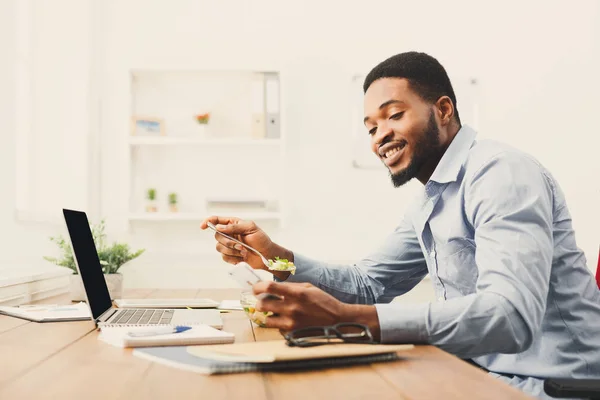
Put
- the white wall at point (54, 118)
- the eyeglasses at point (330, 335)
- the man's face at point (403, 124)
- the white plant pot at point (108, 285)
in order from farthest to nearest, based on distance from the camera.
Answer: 1. the white wall at point (54, 118)
2. the white plant pot at point (108, 285)
3. the man's face at point (403, 124)
4. the eyeglasses at point (330, 335)

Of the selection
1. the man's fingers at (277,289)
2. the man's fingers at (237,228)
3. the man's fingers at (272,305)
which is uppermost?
the man's fingers at (237,228)

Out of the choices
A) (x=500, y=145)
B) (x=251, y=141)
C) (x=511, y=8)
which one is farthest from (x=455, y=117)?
(x=511, y=8)

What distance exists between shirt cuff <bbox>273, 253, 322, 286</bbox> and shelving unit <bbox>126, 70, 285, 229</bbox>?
1609 mm

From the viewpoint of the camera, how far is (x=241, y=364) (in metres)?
0.81

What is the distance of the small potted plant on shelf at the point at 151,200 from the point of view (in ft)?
10.8

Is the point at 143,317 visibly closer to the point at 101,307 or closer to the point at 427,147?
the point at 101,307

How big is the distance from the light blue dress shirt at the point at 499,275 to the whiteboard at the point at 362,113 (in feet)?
5.60

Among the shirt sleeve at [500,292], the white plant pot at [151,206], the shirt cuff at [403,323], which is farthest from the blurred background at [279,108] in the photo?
the shirt cuff at [403,323]

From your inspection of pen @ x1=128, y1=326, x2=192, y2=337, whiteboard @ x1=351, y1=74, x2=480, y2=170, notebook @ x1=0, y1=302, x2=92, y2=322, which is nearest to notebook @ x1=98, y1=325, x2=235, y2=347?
pen @ x1=128, y1=326, x2=192, y2=337

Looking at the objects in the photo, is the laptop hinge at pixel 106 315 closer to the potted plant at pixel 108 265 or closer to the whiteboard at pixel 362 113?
the potted plant at pixel 108 265

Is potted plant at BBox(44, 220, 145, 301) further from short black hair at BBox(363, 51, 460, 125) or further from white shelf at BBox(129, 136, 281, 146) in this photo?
white shelf at BBox(129, 136, 281, 146)

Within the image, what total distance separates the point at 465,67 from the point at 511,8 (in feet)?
1.44

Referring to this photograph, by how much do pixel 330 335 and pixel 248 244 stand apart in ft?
2.80

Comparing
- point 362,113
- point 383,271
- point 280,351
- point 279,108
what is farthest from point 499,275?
point 362,113
